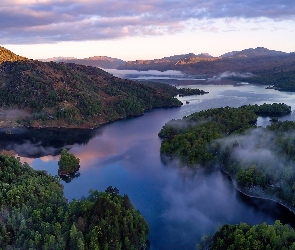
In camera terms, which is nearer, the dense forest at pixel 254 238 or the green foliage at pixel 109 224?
the dense forest at pixel 254 238

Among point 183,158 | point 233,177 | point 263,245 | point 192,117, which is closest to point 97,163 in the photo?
point 183,158

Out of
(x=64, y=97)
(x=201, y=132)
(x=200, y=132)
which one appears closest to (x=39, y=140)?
(x=64, y=97)

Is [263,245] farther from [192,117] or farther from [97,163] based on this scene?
[192,117]

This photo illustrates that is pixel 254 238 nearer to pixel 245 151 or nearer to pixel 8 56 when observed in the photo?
pixel 245 151

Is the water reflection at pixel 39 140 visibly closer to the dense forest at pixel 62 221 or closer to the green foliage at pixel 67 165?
the green foliage at pixel 67 165

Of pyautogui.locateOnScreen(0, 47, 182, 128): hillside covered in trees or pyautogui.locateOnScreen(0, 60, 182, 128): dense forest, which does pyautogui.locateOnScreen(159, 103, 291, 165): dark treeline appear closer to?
pyautogui.locateOnScreen(0, 60, 182, 128): dense forest

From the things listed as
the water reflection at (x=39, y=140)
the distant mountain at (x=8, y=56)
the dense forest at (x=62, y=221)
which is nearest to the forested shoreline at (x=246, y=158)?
the dense forest at (x=62, y=221)
